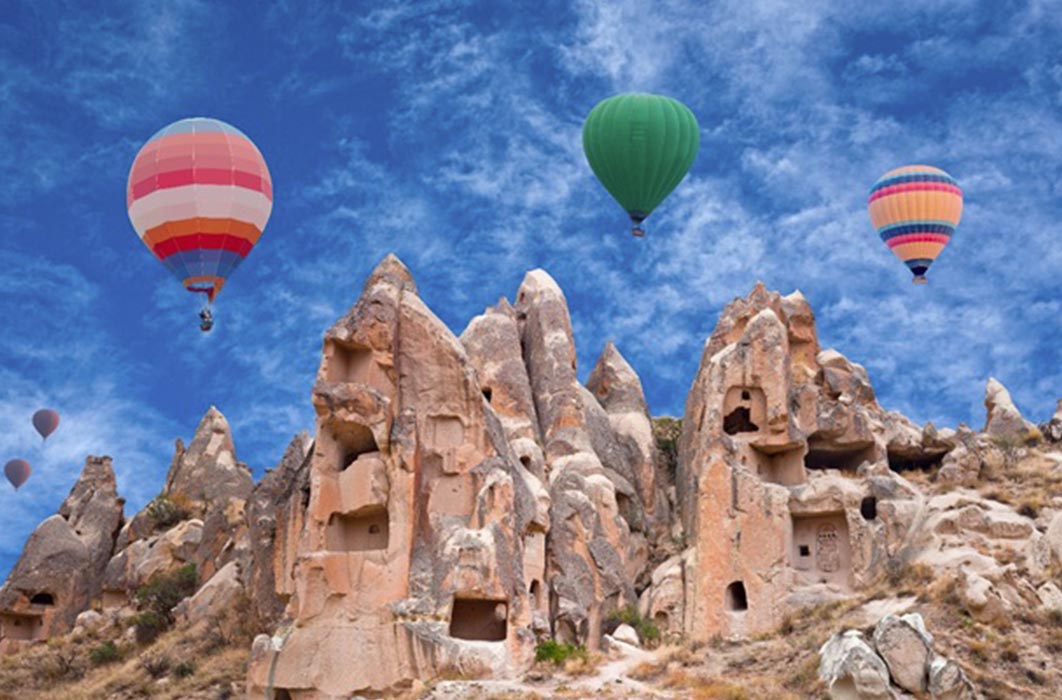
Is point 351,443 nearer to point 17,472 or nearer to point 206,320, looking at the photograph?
point 206,320

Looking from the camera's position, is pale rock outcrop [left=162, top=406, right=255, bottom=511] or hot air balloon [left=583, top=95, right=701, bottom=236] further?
pale rock outcrop [left=162, top=406, right=255, bottom=511]

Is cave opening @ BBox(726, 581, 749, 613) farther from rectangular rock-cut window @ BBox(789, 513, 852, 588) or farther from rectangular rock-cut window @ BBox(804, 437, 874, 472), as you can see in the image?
rectangular rock-cut window @ BBox(804, 437, 874, 472)

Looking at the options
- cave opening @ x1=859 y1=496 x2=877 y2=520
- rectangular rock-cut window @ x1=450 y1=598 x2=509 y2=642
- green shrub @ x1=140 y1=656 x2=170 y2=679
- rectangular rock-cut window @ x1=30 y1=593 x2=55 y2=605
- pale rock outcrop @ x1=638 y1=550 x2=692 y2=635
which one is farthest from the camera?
rectangular rock-cut window @ x1=30 y1=593 x2=55 y2=605

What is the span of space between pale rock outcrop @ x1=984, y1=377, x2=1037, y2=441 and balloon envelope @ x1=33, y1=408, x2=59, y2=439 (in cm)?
2968

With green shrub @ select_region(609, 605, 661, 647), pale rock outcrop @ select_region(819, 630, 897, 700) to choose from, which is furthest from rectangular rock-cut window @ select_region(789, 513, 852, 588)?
pale rock outcrop @ select_region(819, 630, 897, 700)

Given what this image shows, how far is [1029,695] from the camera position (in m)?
31.4

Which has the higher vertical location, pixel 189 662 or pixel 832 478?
pixel 832 478

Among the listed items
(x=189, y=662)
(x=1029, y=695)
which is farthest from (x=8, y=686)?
(x=1029, y=695)

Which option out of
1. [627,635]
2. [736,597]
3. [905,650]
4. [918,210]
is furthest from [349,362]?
[918,210]

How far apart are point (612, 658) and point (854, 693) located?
259 inches

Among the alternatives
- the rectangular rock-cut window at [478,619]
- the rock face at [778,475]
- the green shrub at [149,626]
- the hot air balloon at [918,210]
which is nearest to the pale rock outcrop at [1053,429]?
the rock face at [778,475]

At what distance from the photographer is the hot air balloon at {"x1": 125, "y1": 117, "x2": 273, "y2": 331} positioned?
122 ft

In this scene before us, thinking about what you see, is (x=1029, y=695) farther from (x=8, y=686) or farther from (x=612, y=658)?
(x=8, y=686)

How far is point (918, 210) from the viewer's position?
4819 centimetres
